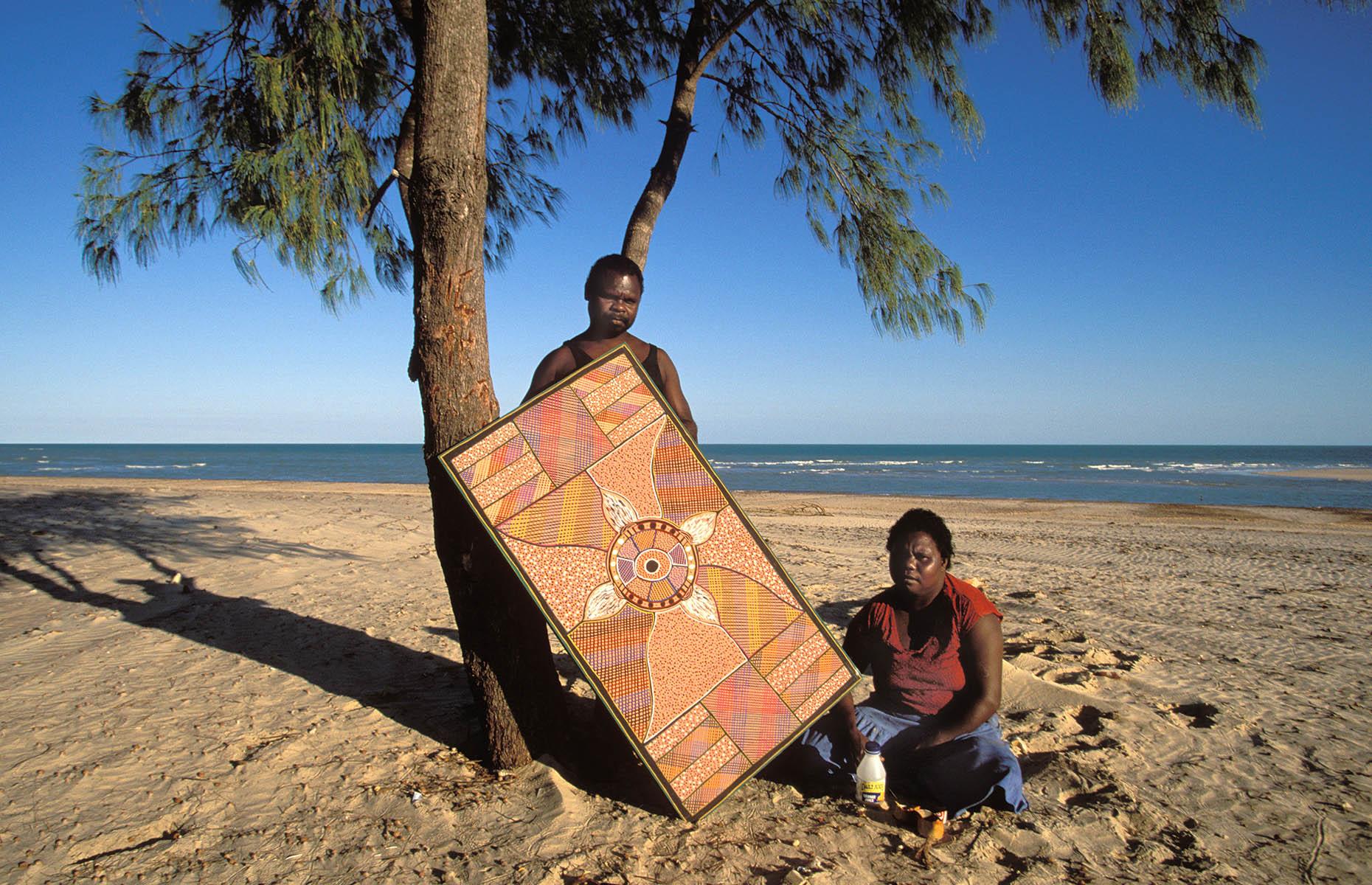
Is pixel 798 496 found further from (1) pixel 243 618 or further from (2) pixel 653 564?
(2) pixel 653 564

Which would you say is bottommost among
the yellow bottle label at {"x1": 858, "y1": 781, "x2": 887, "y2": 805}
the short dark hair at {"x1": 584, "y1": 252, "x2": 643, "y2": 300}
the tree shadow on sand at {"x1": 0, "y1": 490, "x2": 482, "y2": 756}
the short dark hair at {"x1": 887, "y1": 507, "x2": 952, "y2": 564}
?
the yellow bottle label at {"x1": 858, "y1": 781, "x2": 887, "y2": 805}

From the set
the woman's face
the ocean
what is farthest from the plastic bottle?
the ocean

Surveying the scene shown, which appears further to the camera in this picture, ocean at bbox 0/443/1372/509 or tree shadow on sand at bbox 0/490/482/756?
ocean at bbox 0/443/1372/509

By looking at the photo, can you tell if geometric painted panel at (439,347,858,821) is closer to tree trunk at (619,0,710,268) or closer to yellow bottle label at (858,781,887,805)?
yellow bottle label at (858,781,887,805)

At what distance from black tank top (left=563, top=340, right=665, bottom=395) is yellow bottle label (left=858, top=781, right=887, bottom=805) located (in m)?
1.70

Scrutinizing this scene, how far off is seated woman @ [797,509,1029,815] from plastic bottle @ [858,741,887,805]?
105 mm

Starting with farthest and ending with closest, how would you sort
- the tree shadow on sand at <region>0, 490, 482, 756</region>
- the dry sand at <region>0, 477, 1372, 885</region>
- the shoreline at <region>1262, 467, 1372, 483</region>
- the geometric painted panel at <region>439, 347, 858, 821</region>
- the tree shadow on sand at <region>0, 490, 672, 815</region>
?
the shoreline at <region>1262, 467, 1372, 483</region>, the tree shadow on sand at <region>0, 490, 482, 756</region>, the tree shadow on sand at <region>0, 490, 672, 815</region>, the geometric painted panel at <region>439, 347, 858, 821</region>, the dry sand at <region>0, 477, 1372, 885</region>

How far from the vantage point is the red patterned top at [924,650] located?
115 inches

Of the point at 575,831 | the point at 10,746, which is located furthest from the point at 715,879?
the point at 10,746

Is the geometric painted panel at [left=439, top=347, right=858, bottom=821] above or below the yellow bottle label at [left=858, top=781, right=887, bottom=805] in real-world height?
above

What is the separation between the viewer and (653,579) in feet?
8.70

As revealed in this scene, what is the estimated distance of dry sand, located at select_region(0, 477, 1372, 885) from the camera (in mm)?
2436

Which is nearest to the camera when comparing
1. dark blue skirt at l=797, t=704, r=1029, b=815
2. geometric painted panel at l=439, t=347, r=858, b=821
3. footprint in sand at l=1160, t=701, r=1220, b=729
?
geometric painted panel at l=439, t=347, r=858, b=821

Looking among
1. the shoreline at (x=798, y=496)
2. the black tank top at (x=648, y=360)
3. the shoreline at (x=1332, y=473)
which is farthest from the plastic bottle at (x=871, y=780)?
the shoreline at (x=1332, y=473)
